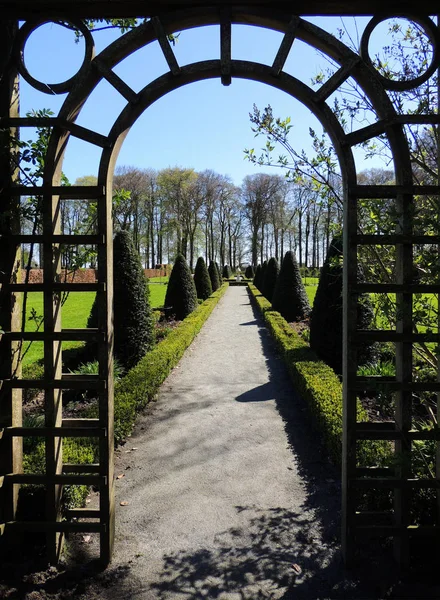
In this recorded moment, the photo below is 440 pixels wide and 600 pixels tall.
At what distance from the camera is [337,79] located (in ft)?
8.64

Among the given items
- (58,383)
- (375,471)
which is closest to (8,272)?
(58,383)

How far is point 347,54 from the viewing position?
257cm

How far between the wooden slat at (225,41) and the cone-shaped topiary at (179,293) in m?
12.1

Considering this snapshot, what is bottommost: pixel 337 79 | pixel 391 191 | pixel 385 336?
pixel 385 336

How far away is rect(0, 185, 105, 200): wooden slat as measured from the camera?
266cm

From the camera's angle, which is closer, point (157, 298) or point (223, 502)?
point (223, 502)

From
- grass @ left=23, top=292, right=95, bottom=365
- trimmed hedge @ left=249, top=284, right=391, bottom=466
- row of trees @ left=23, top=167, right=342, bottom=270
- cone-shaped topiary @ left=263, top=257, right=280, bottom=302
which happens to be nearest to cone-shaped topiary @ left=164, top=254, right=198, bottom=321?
grass @ left=23, top=292, right=95, bottom=365

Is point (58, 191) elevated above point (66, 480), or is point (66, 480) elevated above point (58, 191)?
point (58, 191)

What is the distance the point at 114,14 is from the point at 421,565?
4.20 meters

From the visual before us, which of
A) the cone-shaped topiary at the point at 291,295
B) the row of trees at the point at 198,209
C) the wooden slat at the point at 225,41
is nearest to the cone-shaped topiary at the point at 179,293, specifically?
the cone-shaped topiary at the point at 291,295

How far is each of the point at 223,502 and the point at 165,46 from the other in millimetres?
3592

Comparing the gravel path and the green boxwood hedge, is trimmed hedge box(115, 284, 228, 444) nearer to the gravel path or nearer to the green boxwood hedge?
the green boxwood hedge

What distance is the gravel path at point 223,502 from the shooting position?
2.62 metres

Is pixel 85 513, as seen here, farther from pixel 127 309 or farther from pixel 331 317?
pixel 331 317
